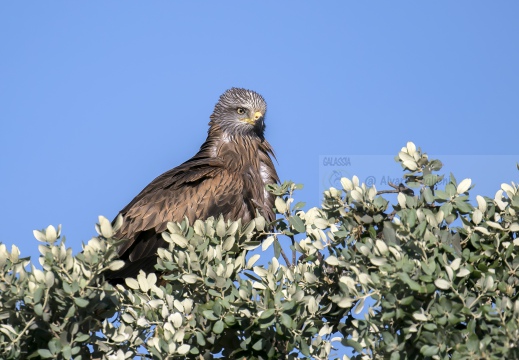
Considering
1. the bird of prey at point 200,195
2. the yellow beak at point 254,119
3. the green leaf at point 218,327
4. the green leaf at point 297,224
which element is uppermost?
the yellow beak at point 254,119

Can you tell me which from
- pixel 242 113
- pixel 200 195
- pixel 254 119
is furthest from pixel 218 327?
pixel 242 113

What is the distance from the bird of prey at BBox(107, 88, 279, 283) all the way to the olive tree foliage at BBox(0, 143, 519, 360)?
342 centimetres

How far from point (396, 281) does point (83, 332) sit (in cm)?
189

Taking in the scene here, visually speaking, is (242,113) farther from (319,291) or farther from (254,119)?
(319,291)

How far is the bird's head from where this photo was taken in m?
11.4

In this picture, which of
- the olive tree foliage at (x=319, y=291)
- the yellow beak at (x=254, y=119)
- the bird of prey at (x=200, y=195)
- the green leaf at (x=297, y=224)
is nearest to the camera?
the olive tree foliage at (x=319, y=291)

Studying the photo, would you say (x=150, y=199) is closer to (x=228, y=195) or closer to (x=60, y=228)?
(x=228, y=195)

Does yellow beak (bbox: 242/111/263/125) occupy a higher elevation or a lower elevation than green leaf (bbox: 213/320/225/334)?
higher

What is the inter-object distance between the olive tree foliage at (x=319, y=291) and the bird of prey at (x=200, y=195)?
3424mm

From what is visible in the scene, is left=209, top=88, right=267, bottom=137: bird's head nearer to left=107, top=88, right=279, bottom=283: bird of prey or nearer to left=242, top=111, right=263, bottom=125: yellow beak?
left=242, top=111, right=263, bottom=125: yellow beak

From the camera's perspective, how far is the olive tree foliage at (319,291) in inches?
195

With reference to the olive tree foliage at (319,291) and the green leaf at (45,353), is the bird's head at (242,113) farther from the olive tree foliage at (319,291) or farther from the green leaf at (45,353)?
the green leaf at (45,353)

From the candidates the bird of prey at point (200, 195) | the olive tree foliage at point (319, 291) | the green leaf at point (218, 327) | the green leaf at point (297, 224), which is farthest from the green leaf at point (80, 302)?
the bird of prey at point (200, 195)

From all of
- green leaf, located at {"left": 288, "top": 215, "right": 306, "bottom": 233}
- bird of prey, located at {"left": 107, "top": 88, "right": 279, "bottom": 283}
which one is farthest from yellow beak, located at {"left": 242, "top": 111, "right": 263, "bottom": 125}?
green leaf, located at {"left": 288, "top": 215, "right": 306, "bottom": 233}
